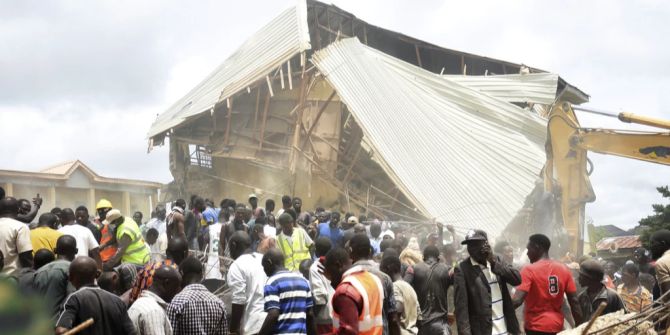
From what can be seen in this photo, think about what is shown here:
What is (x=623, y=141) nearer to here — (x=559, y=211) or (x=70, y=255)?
(x=559, y=211)

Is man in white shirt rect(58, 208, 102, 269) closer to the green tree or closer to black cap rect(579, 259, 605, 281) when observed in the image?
black cap rect(579, 259, 605, 281)

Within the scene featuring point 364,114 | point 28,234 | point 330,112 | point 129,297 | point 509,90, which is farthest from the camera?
point 509,90

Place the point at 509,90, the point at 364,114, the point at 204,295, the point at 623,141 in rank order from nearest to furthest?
the point at 204,295 → the point at 623,141 → the point at 364,114 → the point at 509,90

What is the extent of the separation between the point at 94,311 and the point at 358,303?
1837 millimetres

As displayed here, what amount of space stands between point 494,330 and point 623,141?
8851 millimetres

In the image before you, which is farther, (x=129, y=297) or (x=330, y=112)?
(x=330, y=112)

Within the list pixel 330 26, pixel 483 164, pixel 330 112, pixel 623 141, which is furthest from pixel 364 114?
pixel 623 141

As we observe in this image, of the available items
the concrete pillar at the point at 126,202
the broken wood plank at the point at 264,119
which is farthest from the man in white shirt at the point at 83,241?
the broken wood plank at the point at 264,119

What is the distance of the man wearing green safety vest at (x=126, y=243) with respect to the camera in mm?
9438

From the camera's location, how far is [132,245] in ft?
31.4

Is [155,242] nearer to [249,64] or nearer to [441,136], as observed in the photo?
[441,136]

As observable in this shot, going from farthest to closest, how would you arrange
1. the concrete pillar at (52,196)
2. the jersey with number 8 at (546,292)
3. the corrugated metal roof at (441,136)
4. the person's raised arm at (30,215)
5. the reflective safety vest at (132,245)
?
the corrugated metal roof at (441,136) < the concrete pillar at (52,196) < the reflective safety vest at (132,245) < the person's raised arm at (30,215) < the jersey with number 8 at (546,292)

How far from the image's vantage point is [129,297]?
22.5 ft

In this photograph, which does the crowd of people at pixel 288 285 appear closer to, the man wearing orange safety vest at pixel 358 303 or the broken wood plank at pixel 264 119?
the man wearing orange safety vest at pixel 358 303
